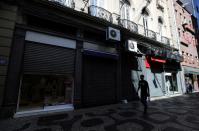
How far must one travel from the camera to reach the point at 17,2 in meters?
6.29

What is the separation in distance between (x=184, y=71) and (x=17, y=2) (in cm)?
1990

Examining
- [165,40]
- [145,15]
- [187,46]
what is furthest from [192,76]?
[145,15]

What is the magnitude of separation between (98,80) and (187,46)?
61.4 ft

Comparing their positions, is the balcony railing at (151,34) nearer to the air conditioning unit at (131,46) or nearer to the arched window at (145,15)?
the arched window at (145,15)

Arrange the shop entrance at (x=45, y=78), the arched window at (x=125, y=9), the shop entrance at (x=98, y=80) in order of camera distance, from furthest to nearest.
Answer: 1. the arched window at (x=125, y=9)
2. the shop entrance at (x=98, y=80)
3. the shop entrance at (x=45, y=78)

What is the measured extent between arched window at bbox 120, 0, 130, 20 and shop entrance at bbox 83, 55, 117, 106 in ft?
15.5

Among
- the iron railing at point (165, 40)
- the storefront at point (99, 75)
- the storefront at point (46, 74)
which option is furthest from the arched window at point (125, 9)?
the storefront at point (46, 74)

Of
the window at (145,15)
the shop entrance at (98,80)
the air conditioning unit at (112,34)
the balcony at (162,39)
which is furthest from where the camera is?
the balcony at (162,39)

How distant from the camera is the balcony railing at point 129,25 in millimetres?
11242

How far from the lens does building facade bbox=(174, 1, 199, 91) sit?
19416 mm

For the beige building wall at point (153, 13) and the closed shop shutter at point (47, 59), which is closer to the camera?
the closed shop shutter at point (47, 59)

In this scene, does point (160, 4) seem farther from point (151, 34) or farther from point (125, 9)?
point (125, 9)

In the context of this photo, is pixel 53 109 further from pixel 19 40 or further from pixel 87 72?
pixel 19 40

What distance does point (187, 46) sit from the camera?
68.5 ft
